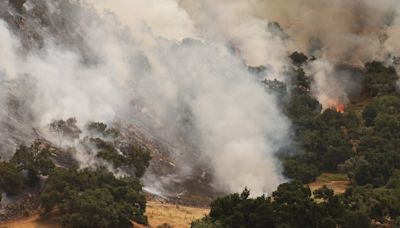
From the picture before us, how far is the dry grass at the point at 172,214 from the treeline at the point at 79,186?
9.61ft

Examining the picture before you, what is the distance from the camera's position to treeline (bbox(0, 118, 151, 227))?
1896 inches

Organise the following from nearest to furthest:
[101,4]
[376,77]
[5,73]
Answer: [5,73], [101,4], [376,77]

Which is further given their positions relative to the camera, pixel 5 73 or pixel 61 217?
pixel 5 73

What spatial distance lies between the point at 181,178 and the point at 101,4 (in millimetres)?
41275

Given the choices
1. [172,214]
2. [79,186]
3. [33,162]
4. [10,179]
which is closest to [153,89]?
[172,214]

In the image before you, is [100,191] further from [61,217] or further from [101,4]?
[101,4]

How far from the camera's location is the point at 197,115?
8450 cm

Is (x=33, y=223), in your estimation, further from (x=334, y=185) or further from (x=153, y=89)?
(x=334, y=185)

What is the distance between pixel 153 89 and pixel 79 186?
35292 millimetres

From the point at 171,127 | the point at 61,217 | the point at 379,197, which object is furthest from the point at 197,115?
the point at 61,217

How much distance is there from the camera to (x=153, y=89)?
85438 millimetres

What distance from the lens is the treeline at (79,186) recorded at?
158 feet

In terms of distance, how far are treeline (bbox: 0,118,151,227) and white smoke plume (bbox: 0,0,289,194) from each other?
745 cm

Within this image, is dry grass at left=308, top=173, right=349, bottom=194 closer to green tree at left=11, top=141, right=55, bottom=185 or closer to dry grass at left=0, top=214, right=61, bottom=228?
green tree at left=11, top=141, right=55, bottom=185
